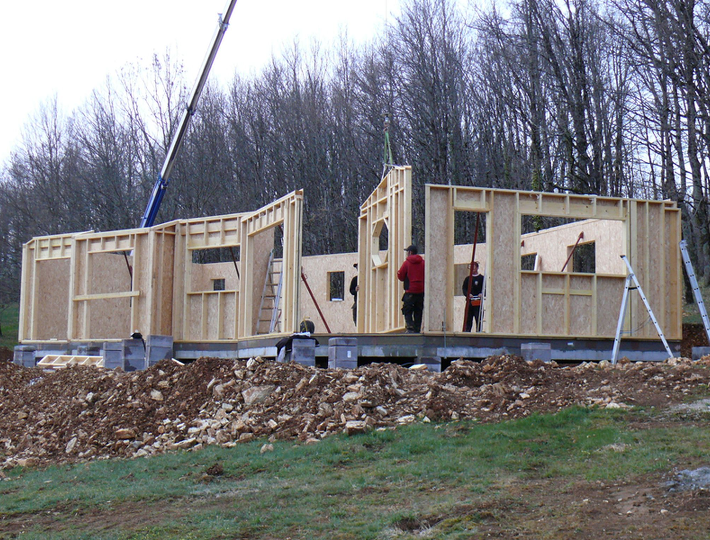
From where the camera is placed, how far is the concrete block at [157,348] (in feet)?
47.3

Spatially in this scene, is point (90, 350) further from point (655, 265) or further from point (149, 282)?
point (655, 265)

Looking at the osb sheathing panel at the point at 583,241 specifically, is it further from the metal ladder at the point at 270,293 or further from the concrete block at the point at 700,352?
the metal ladder at the point at 270,293

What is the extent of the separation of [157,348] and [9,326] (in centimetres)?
2387

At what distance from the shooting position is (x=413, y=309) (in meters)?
12.9

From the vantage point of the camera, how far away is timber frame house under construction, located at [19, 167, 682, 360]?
12969 millimetres

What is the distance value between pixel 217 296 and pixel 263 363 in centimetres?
653

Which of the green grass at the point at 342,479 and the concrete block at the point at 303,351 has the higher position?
the concrete block at the point at 303,351

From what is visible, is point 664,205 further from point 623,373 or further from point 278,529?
point 278,529

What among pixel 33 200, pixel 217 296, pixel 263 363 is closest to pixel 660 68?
pixel 217 296

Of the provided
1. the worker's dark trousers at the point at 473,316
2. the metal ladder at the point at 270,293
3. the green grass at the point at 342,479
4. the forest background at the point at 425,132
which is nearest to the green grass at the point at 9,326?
the forest background at the point at 425,132

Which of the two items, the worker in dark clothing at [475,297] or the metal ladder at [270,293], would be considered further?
the metal ladder at [270,293]

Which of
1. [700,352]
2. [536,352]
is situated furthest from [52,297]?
[700,352]

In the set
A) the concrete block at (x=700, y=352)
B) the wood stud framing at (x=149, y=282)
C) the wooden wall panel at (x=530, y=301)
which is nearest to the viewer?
the concrete block at (x=700, y=352)

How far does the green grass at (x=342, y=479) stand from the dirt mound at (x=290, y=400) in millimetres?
414
